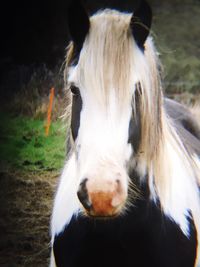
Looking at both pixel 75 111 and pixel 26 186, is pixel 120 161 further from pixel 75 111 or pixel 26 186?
pixel 26 186

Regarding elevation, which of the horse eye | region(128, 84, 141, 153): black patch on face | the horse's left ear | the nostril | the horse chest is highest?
the horse's left ear

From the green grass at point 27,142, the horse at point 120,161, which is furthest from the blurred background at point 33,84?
the horse at point 120,161

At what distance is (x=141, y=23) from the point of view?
24.6 inches

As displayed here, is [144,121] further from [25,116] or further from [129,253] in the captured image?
[25,116]

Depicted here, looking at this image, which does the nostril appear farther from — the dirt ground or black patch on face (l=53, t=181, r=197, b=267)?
the dirt ground

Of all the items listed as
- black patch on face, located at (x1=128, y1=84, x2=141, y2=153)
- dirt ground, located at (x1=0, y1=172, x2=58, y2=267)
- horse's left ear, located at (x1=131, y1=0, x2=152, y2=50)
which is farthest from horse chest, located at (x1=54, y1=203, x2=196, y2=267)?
dirt ground, located at (x1=0, y1=172, x2=58, y2=267)

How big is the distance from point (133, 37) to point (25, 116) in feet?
1.80

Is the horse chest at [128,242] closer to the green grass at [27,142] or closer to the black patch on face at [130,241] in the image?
the black patch on face at [130,241]

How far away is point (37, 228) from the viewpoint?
1.17 m

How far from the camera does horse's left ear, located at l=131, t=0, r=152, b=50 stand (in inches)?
24.6

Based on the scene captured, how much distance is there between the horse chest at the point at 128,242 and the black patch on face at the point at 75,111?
136 mm

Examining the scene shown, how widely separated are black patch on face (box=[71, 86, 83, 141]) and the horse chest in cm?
14

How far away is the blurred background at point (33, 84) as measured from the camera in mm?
1121

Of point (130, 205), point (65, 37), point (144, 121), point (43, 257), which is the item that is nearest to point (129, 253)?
point (130, 205)
